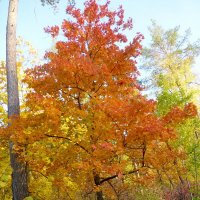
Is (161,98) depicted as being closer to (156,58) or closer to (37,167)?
(156,58)

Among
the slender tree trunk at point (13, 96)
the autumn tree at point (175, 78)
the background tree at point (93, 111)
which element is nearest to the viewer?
the background tree at point (93, 111)

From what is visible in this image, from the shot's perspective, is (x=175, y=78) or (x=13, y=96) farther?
(x=175, y=78)

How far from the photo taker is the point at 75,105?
7.51 meters

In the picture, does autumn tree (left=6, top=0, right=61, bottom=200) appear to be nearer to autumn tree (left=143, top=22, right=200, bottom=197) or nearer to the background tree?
the background tree

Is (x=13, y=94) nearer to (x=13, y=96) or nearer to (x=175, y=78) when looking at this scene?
(x=13, y=96)

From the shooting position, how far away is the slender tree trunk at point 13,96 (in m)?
7.01

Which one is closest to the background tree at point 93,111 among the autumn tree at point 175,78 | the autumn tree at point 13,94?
the autumn tree at point 13,94

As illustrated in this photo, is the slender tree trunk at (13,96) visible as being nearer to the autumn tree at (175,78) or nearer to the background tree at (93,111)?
the background tree at (93,111)

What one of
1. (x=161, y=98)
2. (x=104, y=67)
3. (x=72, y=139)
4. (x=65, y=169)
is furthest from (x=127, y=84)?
(x=161, y=98)

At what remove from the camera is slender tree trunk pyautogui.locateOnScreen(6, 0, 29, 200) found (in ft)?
23.0

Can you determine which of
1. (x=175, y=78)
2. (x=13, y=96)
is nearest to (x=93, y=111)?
(x=13, y=96)

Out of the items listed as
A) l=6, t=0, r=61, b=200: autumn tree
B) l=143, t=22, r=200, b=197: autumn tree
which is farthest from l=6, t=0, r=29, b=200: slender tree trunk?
l=143, t=22, r=200, b=197: autumn tree

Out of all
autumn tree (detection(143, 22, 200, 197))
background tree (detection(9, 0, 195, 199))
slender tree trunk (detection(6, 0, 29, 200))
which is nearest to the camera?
background tree (detection(9, 0, 195, 199))

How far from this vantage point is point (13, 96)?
7949mm
